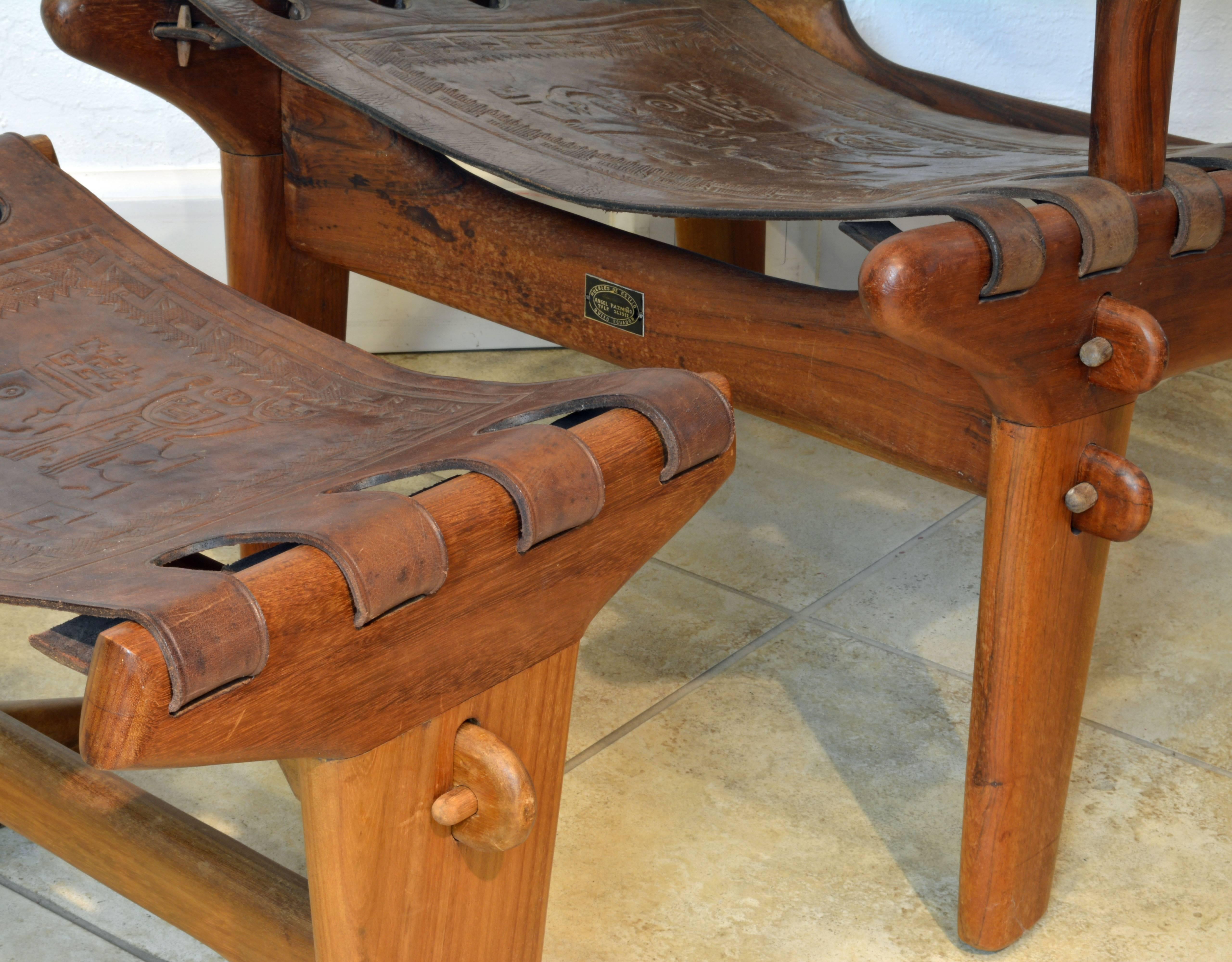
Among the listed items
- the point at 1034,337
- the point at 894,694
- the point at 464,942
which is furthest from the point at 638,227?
the point at 464,942

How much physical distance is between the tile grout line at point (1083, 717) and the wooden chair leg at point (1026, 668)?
0.85ft

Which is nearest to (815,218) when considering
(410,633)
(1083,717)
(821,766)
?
(410,633)

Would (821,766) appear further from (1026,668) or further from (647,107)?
(647,107)

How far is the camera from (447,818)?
671 mm

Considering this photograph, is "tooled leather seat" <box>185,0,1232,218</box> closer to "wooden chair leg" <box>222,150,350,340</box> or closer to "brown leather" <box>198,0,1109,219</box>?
"brown leather" <box>198,0,1109,219</box>

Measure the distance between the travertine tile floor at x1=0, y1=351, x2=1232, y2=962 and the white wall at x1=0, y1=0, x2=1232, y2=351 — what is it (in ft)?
2.22

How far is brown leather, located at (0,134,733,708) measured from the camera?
567mm

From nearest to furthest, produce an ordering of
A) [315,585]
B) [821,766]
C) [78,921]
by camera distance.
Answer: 1. [315,585]
2. [78,921]
3. [821,766]

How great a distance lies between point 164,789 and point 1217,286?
93 centimetres

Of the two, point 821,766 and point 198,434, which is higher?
point 198,434

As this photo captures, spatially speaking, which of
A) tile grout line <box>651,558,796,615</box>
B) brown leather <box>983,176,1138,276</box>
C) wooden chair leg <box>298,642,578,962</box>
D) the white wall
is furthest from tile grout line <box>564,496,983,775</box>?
the white wall

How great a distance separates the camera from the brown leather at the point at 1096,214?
2.62 ft

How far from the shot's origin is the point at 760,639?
1.39m

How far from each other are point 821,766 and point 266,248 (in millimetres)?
755
